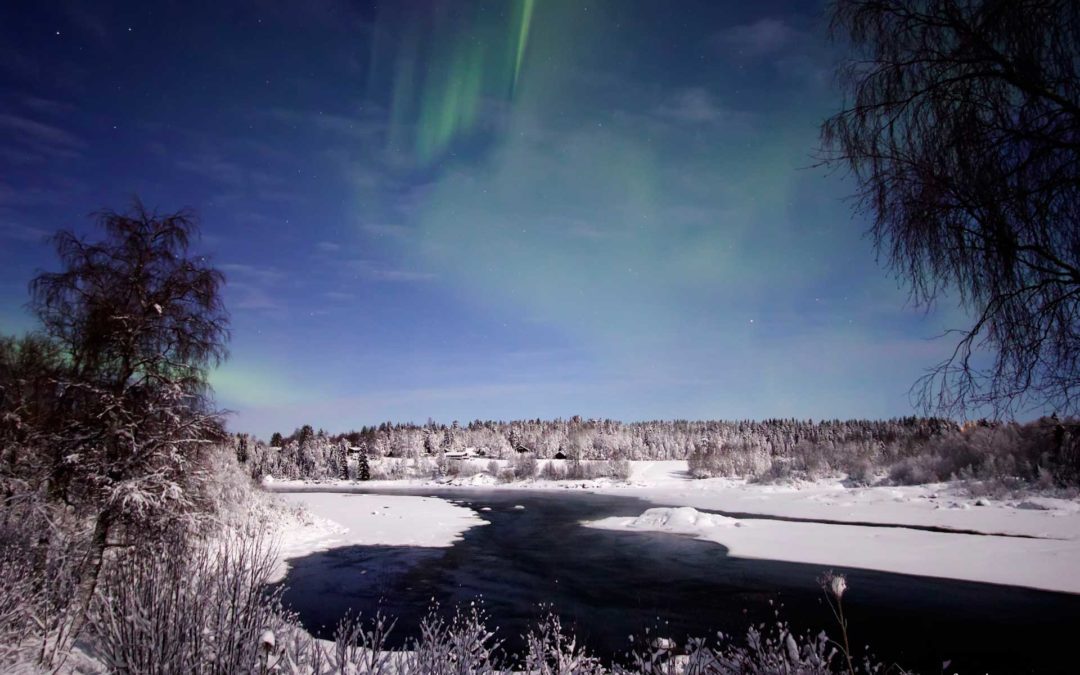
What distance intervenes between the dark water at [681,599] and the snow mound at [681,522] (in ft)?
16.2

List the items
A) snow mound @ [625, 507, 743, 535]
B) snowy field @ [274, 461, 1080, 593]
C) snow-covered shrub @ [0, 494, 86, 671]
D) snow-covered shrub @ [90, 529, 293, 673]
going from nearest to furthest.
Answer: snow-covered shrub @ [90, 529, 293, 673], snow-covered shrub @ [0, 494, 86, 671], snowy field @ [274, 461, 1080, 593], snow mound @ [625, 507, 743, 535]

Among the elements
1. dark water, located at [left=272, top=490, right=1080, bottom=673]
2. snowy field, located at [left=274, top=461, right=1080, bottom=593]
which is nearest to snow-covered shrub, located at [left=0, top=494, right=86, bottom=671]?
dark water, located at [left=272, top=490, right=1080, bottom=673]

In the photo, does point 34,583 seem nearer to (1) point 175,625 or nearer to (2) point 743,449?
(1) point 175,625

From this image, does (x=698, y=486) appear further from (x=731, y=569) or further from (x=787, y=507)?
(x=731, y=569)

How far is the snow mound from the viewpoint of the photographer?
31.4 m

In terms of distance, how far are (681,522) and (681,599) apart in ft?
56.2

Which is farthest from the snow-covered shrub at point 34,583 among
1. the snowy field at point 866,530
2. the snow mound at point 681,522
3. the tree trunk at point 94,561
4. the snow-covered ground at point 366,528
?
the snow mound at point 681,522

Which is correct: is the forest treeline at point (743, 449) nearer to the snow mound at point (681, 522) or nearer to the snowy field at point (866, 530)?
the snowy field at point (866, 530)

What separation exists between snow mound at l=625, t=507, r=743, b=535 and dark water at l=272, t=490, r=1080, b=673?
4.93 m

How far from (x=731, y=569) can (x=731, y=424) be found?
166 meters

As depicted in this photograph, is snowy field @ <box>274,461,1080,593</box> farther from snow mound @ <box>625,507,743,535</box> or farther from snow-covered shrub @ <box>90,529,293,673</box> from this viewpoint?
snow-covered shrub @ <box>90,529,293,673</box>

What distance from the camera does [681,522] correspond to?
32.4 meters

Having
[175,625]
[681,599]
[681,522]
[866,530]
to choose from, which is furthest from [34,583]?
[866,530]

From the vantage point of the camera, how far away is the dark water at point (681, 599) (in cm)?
1212
